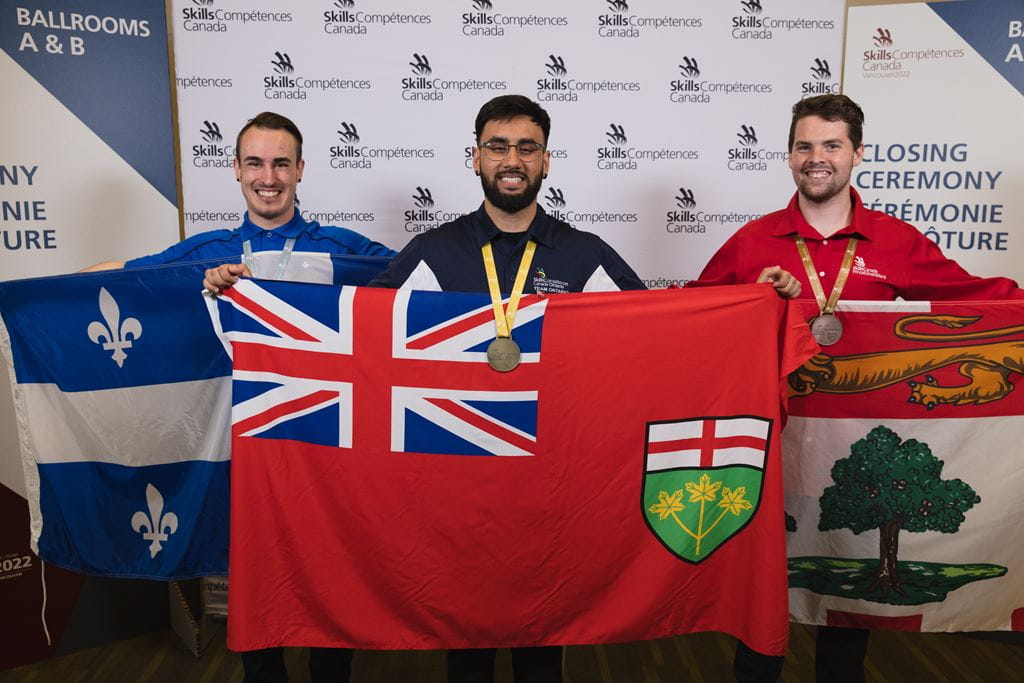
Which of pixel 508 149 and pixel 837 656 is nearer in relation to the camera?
pixel 508 149

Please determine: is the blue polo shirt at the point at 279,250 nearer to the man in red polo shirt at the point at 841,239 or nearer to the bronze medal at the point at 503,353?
the bronze medal at the point at 503,353

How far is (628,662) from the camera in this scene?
115 inches

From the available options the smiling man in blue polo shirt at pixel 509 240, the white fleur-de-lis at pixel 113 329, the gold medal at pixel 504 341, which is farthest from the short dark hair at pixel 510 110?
the white fleur-de-lis at pixel 113 329

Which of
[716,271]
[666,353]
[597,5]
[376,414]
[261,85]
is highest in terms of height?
[597,5]

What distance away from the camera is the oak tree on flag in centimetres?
216

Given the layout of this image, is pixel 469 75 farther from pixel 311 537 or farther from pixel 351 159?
pixel 311 537

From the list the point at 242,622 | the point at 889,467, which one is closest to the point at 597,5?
the point at 889,467

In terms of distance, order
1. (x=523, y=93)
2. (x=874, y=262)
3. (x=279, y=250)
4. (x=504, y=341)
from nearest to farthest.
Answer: (x=504, y=341) < (x=874, y=262) < (x=279, y=250) < (x=523, y=93)

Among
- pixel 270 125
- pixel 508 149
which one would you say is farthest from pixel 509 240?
pixel 270 125

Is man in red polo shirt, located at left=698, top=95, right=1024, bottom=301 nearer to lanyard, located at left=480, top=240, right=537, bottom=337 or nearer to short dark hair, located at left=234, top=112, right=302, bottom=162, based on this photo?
lanyard, located at left=480, top=240, right=537, bottom=337

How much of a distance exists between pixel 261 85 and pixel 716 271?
2164mm

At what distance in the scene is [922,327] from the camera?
2.11 m

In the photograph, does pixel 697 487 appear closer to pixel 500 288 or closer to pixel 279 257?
pixel 500 288

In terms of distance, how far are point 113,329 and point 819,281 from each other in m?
2.06
